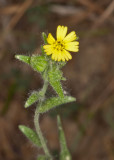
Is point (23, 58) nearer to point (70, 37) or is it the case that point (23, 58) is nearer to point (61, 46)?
point (61, 46)

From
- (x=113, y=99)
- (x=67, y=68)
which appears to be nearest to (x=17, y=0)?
(x=67, y=68)

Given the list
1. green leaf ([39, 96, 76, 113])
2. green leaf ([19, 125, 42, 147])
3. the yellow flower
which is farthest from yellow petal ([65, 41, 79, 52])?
green leaf ([19, 125, 42, 147])

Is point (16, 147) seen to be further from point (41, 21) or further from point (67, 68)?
point (41, 21)

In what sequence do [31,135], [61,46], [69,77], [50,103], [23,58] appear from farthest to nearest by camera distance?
1. [69,77]
2. [31,135]
3. [50,103]
4. [61,46]
5. [23,58]

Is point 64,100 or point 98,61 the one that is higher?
point 98,61

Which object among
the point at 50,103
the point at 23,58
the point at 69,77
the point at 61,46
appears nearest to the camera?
the point at 23,58

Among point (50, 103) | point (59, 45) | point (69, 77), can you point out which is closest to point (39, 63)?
point (59, 45)

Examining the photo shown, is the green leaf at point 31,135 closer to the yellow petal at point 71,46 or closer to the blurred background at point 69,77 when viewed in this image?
the yellow petal at point 71,46
